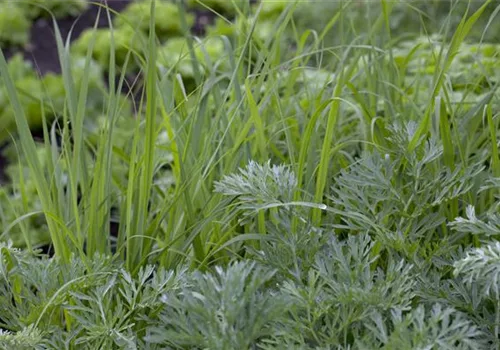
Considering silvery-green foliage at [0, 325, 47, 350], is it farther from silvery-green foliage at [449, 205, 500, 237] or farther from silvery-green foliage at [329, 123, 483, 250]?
silvery-green foliage at [449, 205, 500, 237]

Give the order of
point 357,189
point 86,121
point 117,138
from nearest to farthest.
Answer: point 357,189 → point 117,138 → point 86,121

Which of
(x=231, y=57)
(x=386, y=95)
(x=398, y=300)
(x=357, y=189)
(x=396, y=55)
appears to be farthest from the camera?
(x=396, y=55)

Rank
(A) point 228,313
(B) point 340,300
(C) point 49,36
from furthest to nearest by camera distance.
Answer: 1. (C) point 49,36
2. (B) point 340,300
3. (A) point 228,313

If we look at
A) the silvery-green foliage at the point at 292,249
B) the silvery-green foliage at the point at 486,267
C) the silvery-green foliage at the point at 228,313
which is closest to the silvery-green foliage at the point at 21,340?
the silvery-green foliage at the point at 228,313

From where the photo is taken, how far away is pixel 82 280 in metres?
1.46

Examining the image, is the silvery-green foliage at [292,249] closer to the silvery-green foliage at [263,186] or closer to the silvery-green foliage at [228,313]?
the silvery-green foliage at [263,186]

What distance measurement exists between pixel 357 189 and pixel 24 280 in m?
0.71

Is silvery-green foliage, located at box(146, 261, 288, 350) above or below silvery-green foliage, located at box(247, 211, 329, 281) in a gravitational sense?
above

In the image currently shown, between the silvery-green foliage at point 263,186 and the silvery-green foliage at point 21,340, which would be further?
the silvery-green foliage at point 263,186

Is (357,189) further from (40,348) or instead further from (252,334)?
(40,348)

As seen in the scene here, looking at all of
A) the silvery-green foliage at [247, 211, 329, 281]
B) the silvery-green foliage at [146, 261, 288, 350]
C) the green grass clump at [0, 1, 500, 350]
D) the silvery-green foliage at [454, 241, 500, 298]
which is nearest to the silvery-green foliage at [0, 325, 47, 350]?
the green grass clump at [0, 1, 500, 350]

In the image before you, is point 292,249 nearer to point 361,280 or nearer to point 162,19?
point 361,280

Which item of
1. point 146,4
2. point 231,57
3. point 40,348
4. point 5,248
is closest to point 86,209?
point 5,248

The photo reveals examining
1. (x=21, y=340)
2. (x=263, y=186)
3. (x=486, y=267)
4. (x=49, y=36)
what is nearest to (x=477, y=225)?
(x=486, y=267)
